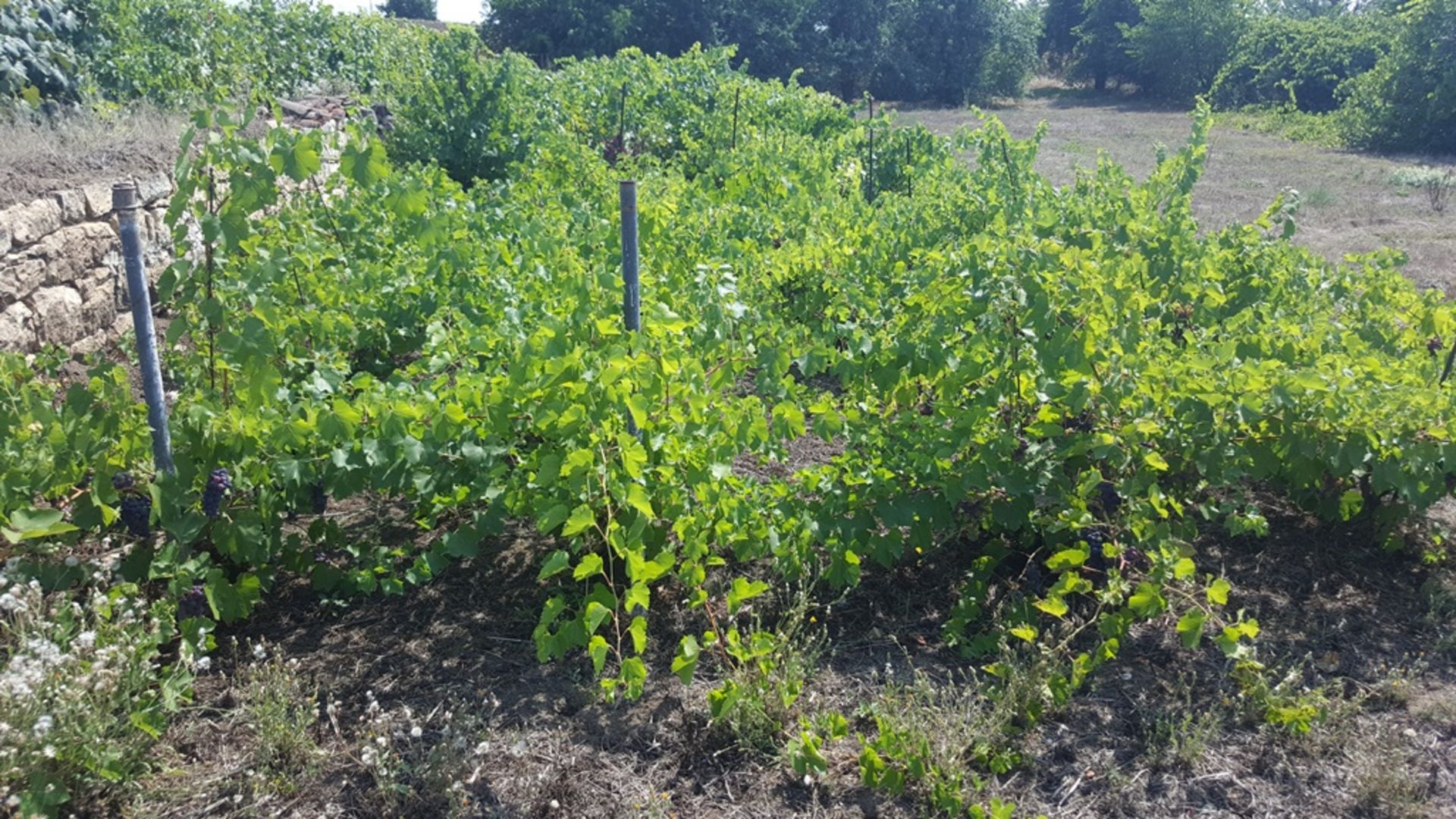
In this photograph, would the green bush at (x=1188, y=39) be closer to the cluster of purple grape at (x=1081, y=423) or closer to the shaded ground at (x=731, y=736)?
the cluster of purple grape at (x=1081, y=423)

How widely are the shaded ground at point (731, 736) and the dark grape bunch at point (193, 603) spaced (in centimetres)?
17

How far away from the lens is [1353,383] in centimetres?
287

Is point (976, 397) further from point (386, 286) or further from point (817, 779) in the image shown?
point (386, 286)

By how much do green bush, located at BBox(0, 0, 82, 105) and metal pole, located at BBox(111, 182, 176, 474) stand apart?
5297mm

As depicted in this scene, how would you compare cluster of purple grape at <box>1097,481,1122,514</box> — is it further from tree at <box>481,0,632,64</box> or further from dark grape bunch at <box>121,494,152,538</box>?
tree at <box>481,0,632,64</box>

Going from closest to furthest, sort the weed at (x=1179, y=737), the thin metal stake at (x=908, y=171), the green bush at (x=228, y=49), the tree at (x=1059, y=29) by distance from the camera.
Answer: the weed at (x=1179, y=737) → the thin metal stake at (x=908, y=171) → the green bush at (x=228, y=49) → the tree at (x=1059, y=29)

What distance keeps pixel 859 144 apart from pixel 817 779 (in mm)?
6639

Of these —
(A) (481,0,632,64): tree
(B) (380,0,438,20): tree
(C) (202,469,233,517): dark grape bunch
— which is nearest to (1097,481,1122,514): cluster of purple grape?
(C) (202,469,233,517): dark grape bunch

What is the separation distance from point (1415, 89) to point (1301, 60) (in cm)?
730

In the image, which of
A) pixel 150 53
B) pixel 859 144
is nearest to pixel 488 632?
pixel 859 144

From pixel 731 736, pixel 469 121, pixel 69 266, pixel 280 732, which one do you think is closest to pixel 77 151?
pixel 69 266

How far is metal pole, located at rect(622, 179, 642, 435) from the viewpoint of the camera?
299cm

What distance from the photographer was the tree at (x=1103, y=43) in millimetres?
28078

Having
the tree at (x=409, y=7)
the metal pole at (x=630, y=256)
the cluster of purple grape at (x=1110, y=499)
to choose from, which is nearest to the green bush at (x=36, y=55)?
the metal pole at (x=630, y=256)
